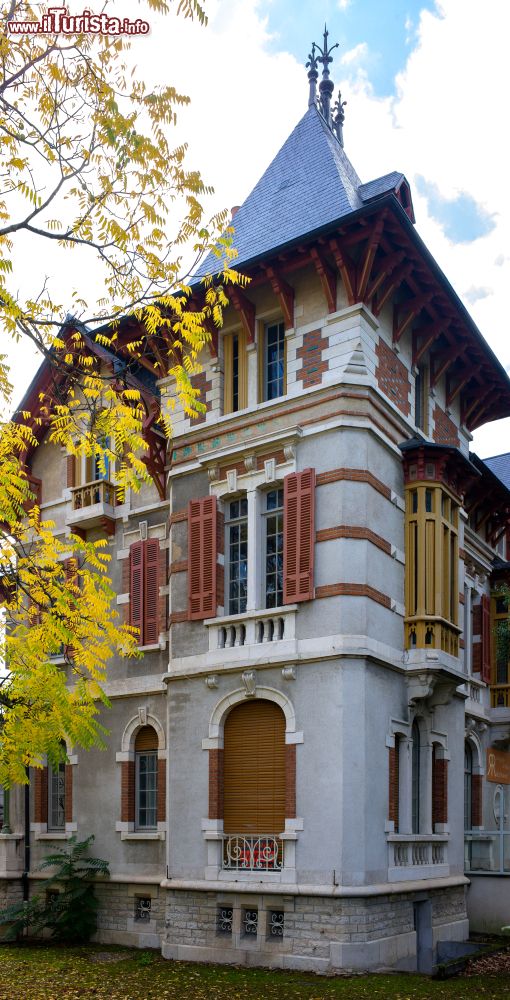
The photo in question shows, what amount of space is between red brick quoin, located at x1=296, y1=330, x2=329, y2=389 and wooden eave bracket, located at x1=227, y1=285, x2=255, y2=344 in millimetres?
1207

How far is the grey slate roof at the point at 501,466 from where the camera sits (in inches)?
1176

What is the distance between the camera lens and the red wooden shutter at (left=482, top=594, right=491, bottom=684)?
2334 cm

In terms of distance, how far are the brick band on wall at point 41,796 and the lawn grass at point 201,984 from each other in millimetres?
4939

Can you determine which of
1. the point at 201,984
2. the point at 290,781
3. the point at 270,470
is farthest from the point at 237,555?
the point at 201,984

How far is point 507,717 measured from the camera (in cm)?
2353

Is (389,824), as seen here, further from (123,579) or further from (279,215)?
(279,215)

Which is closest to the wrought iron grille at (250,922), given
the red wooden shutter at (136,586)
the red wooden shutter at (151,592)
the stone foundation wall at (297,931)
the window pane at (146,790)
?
the stone foundation wall at (297,931)

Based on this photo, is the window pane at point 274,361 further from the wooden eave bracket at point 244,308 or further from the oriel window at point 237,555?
the oriel window at point 237,555

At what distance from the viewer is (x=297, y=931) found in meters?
15.4

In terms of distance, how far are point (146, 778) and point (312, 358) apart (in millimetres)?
8690

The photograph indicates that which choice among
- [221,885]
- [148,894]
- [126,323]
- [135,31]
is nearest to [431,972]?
[221,885]

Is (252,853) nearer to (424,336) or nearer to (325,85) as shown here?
(424,336)

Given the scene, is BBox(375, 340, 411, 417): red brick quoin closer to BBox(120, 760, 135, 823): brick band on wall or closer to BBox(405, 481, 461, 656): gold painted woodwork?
BBox(405, 481, 461, 656): gold painted woodwork

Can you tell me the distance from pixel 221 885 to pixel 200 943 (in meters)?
1.06
